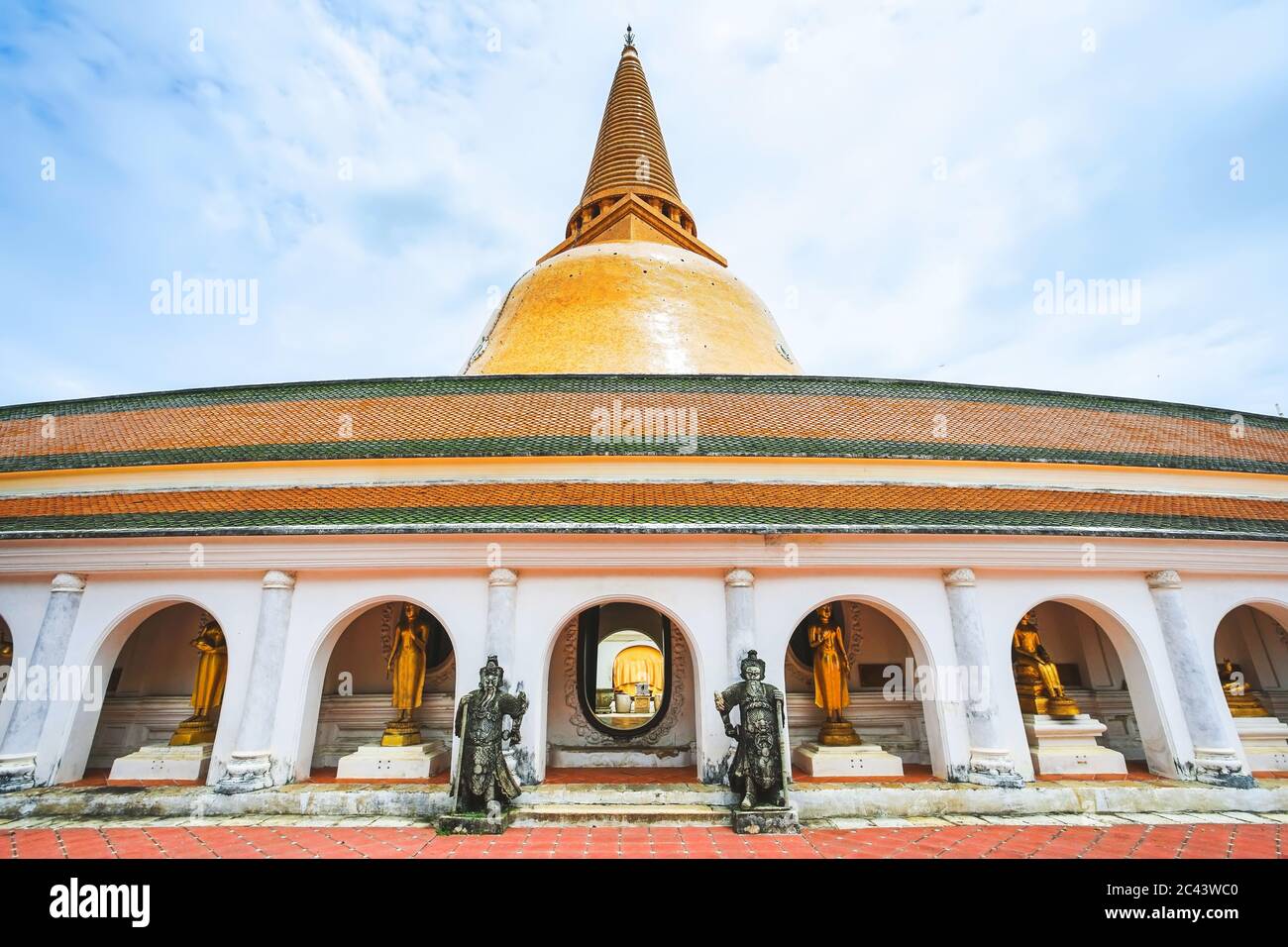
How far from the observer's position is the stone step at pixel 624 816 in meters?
6.73

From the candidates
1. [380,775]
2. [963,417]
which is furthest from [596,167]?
[380,775]

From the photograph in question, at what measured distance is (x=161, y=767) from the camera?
823 centimetres

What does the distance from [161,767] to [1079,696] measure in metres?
15.2

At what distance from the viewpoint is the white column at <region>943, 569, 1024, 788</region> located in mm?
7633

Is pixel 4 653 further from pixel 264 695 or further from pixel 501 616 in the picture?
pixel 501 616

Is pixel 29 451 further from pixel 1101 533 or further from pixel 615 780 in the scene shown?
pixel 1101 533

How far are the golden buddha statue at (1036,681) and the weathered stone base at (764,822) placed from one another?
478 cm

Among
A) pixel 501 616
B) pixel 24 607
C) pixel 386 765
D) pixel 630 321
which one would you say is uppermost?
pixel 630 321

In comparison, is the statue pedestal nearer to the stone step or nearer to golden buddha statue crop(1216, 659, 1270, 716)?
golden buddha statue crop(1216, 659, 1270, 716)

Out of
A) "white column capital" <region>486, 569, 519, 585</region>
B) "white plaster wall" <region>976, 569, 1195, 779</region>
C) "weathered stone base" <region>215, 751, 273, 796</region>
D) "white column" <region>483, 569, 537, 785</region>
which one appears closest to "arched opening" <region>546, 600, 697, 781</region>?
"white column" <region>483, 569, 537, 785</region>

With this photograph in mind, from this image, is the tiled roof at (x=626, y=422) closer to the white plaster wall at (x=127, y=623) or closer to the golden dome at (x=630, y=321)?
the golden dome at (x=630, y=321)

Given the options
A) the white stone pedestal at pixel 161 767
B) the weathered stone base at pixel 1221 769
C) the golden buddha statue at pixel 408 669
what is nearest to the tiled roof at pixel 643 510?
the golden buddha statue at pixel 408 669

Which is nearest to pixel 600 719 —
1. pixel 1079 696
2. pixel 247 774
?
pixel 247 774
